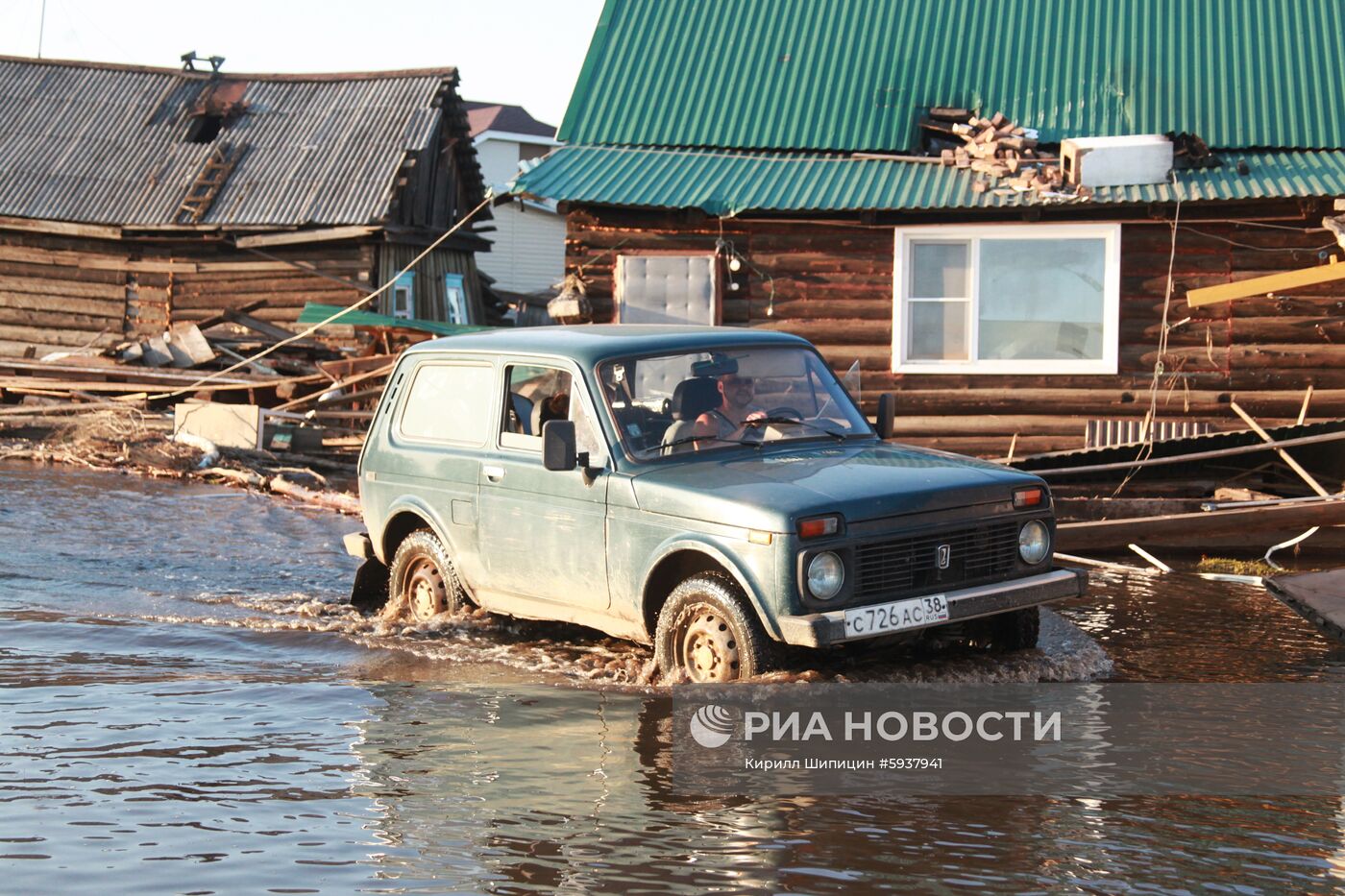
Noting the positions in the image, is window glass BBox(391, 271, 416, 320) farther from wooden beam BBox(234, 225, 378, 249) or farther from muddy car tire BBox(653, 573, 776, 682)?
muddy car tire BBox(653, 573, 776, 682)

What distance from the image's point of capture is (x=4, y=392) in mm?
20016

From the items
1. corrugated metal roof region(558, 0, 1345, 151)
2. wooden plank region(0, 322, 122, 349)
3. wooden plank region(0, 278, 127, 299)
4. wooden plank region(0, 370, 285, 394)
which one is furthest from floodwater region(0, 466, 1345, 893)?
wooden plank region(0, 278, 127, 299)

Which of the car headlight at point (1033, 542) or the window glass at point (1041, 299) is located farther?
the window glass at point (1041, 299)

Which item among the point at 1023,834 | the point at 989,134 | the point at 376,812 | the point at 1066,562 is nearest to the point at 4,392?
the point at 989,134

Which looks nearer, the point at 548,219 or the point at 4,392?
the point at 4,392

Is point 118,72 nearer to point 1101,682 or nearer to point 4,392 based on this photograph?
point 4,392

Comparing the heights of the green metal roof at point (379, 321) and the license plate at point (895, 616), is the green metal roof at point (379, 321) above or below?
above

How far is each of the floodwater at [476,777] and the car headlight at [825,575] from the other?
42cm

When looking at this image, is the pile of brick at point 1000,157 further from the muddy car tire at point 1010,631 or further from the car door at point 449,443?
the muddy car tire at point 1010,631

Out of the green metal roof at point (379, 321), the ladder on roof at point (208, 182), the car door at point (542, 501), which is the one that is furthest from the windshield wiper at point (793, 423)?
the ladder on roof at point (208, 182)

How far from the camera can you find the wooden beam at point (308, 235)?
83.7ft

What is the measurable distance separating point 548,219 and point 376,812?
38332 millimetres

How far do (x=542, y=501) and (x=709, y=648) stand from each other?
1.39 meters

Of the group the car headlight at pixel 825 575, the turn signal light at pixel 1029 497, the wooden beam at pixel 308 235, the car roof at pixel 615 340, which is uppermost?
the wooden beam at pixel 308 235
